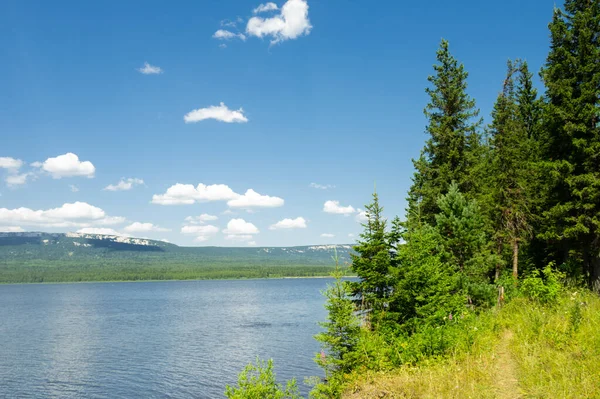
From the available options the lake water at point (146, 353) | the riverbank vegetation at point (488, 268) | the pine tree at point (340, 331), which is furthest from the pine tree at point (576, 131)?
the lake water at point (146, 353)

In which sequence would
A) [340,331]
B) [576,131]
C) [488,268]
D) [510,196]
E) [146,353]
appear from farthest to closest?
[146,353] → [510,196] → [488,268] → [576,131] → [340,331]

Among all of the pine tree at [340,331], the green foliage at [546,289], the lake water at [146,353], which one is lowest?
the lake water at [146,353]

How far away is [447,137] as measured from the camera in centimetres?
3506

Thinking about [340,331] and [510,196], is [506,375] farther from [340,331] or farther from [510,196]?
[510,196]

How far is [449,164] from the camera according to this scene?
3528cm

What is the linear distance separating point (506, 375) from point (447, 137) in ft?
81.4

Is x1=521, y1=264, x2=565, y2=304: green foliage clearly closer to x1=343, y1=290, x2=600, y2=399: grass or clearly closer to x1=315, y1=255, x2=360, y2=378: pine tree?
x1=343, y1=290, x2=600, y2=399: grass

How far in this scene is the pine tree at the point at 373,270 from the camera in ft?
83.5

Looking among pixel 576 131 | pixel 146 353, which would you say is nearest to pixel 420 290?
pixel 576 131

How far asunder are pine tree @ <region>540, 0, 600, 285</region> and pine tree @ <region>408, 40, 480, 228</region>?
330 inches

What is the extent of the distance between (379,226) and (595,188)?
1209cm

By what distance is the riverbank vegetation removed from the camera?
545 inches

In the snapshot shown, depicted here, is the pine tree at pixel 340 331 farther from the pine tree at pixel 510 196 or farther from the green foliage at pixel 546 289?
the pine tree at pixel 510 196

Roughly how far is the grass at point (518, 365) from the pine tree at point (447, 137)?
57.7 feet
